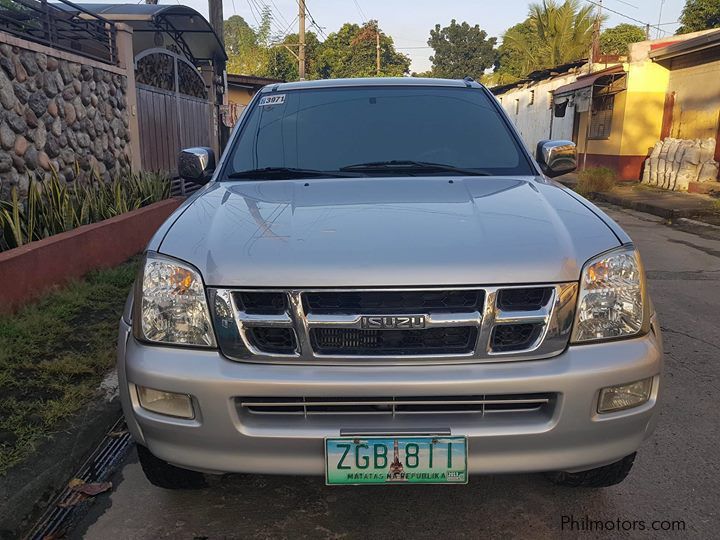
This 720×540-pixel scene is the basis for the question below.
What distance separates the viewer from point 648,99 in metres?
16.3

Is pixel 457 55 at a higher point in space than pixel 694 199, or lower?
higher

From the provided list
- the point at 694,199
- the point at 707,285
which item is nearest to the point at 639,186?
the point at 694,199

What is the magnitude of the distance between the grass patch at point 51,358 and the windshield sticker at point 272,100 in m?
1.74

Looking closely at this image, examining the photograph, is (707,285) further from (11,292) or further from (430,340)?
(11,292)

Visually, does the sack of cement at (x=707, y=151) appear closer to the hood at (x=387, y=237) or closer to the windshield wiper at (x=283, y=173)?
the hood at (x=387, y=237)

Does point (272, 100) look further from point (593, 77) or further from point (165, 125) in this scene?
point (593, 77)

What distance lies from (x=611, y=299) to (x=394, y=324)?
28.8 inches

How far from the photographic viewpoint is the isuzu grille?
1902 millimetres

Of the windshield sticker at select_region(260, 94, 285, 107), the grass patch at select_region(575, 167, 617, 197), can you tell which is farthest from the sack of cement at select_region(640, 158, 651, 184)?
the windshield sticker at select_region(260, 94, 285, 107)

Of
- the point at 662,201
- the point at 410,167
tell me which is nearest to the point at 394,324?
the point at 410,167

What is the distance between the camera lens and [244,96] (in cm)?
2536

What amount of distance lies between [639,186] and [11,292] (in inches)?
577

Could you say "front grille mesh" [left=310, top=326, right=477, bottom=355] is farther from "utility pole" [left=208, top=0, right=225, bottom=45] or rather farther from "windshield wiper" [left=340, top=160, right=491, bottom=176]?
"utility pole" [left=208, top=0, right=225, bottom=45]

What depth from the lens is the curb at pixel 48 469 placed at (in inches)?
90.3
